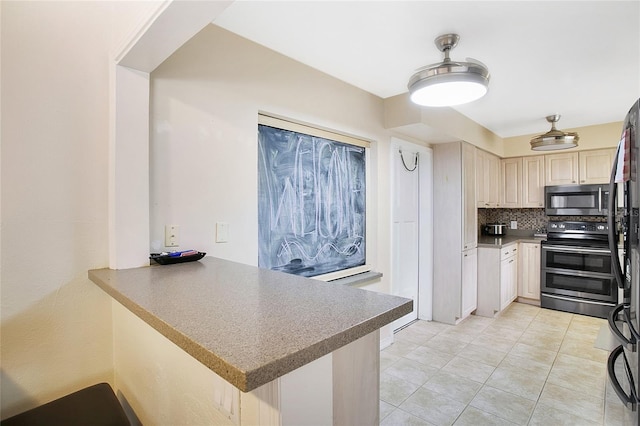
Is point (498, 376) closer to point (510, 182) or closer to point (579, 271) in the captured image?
point (579, 271)

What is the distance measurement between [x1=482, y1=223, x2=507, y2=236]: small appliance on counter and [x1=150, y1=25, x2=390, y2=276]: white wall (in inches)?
158

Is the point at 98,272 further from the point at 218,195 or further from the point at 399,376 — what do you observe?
the point at 399,376

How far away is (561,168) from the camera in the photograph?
4383mm

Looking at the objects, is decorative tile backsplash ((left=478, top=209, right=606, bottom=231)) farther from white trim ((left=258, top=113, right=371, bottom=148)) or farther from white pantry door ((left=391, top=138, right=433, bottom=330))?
white trim ((left=258, top=113, right=371, bottom=148))

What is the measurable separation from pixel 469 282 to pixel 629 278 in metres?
2.48

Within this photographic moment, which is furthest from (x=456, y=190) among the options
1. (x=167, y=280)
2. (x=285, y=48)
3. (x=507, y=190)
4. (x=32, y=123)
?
(x=32, y=123)

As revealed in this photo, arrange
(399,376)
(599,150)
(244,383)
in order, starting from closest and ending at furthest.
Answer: (244,383) → (399,376) → (599,150)

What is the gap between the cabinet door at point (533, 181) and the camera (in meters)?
4.55

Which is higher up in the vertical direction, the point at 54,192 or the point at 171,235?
the point at 54,192

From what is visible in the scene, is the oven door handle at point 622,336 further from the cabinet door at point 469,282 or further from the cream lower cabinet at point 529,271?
the cream lower cabinet at point 529,271

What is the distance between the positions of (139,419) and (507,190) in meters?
5.13

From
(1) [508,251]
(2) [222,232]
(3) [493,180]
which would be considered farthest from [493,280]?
(2) [222,232]

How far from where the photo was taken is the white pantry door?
344 centimetres

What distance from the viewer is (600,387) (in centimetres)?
238
